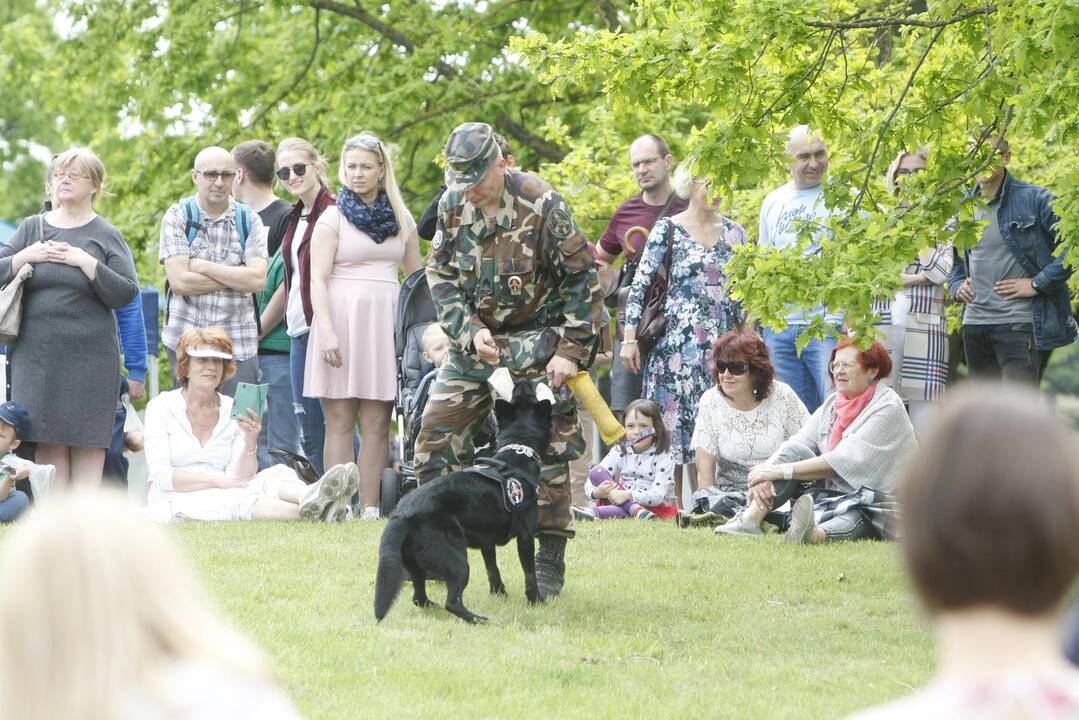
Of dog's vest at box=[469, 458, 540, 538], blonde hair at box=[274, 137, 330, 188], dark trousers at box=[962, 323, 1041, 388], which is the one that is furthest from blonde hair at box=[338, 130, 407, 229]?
dark trousers at box=[962, 323, 1041, 388]

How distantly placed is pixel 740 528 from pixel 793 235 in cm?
206

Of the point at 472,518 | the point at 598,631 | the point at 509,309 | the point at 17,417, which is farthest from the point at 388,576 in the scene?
the point at 17,417

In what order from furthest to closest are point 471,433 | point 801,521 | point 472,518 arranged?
1. point 801,521
2. point 471,433
3. point 472,518

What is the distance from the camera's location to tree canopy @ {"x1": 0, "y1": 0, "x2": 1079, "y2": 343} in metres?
7.27

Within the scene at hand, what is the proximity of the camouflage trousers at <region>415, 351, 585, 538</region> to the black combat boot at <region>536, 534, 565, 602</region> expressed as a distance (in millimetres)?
48

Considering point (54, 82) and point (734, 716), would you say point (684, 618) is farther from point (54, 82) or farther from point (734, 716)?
point (54, 82)

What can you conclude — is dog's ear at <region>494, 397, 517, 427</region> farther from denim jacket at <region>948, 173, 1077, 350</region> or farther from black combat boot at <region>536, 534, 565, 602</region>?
denim jacket at <region>948, 173, 1077, 350</region>

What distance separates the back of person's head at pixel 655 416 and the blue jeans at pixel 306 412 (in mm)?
2113

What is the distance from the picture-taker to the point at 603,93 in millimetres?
9820

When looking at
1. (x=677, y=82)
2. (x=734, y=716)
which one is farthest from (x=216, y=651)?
(x=677, y=82)

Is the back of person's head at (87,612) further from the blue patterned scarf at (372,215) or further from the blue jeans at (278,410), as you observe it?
the blue jeans at (278,410)

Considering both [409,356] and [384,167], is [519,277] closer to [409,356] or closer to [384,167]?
[384,167]

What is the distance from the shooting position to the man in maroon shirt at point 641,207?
1105cm

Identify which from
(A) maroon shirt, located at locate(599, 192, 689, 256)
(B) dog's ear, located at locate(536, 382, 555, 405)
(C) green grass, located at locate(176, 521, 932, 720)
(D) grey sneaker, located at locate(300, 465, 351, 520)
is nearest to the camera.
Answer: (C) green grass, located at locate(176, 521, 932, 720)
